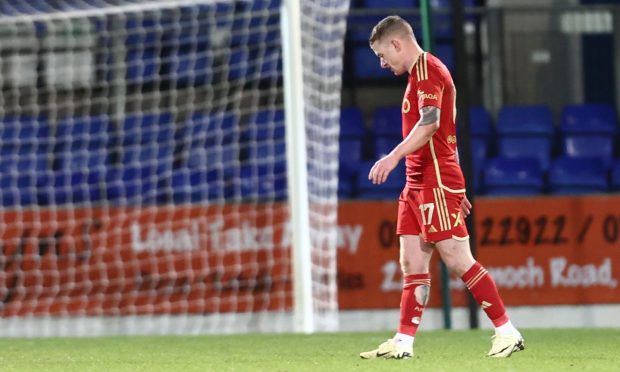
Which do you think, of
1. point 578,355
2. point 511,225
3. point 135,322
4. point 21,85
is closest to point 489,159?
point 511,225

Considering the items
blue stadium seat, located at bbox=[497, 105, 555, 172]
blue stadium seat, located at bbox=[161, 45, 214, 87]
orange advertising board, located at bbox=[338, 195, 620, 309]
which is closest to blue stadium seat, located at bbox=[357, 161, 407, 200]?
orange advertising board, located at bbox=[338, 195, 620, 309]

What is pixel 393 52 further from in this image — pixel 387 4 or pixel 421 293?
pixel 387 4

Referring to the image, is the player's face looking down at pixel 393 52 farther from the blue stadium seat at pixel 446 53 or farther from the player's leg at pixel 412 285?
the blue stadium seat at pixel 446 53

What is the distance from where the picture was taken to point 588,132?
1162cm

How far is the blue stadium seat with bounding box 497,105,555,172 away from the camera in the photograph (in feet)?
37.9

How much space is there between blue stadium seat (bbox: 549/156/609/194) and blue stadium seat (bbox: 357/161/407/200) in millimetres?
1298

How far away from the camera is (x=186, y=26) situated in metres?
11.5

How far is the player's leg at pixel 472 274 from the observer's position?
17.3ft

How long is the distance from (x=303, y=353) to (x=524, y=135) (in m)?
5.95

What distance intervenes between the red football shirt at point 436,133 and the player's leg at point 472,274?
0.08 meters

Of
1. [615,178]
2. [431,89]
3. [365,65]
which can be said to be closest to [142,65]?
[365,65]

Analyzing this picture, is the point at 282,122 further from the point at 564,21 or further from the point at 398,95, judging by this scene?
the point at 564,21

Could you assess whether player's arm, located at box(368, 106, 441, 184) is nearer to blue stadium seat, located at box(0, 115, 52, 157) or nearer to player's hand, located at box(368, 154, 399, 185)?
player's hand, located at box(368, 154, 399, 185)

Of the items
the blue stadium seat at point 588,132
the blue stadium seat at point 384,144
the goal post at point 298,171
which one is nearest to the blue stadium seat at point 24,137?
the blue stadium seat at point 384,144
